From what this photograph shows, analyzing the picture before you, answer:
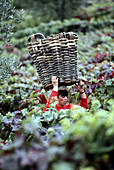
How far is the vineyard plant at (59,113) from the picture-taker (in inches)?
44.9

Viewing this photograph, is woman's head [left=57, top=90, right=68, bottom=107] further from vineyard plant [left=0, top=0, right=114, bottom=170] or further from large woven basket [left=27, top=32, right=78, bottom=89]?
vineyard plant [left=0, top=0, right=114, bottom=170]

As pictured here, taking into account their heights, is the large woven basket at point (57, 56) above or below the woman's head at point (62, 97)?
above

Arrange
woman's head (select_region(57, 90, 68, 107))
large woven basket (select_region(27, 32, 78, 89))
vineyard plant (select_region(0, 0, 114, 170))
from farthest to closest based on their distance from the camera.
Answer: woman's head (select_region(57, 90, 68, 107))
large woven basket (select_region(27, 32, 78, 89))
vineyard plant (select_region(0, 0, 114, 170))

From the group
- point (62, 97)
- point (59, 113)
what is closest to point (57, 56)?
point (62, 97)

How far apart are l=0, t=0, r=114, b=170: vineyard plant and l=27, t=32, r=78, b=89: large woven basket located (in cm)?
48

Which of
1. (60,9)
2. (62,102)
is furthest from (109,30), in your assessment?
(62,102)

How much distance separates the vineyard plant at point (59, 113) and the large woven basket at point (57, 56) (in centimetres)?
48

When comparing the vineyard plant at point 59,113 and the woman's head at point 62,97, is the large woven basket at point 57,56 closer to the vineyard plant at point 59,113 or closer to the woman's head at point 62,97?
the woman's head at point 62,97

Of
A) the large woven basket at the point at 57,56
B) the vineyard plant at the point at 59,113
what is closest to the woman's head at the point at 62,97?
the large woven basket at the point at 57,56

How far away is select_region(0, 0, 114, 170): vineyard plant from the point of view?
1142mm

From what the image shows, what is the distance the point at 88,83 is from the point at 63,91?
1054 millimetres

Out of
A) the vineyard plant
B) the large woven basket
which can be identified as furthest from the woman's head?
the vineyard plant

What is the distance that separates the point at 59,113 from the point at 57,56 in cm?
77

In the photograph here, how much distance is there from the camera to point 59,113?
2312mm
